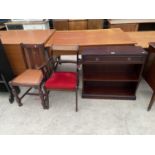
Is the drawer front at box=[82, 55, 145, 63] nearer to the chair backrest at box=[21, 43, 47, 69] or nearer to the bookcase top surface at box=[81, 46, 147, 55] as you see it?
the bookcase top surface at box=[81, 46, 147, 55]

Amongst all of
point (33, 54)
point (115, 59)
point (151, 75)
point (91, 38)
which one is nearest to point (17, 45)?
point (33, 54)

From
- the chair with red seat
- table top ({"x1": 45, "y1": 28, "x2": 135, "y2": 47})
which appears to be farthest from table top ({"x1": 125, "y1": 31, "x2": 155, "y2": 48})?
the chair with red seat

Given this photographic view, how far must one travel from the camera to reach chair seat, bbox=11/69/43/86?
5.76 feet

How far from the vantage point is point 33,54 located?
2.12m

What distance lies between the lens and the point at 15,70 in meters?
2.35

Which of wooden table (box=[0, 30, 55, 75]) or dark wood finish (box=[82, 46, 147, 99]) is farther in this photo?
wooden table (box=[0, 30, 55, 75])

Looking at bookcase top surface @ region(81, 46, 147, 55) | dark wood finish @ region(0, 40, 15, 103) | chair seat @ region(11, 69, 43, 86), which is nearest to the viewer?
bookcase top surface @ region(81, 46, 147, 55)

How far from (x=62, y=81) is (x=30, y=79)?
0.46m

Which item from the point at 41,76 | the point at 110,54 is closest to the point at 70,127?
the point at 41,76

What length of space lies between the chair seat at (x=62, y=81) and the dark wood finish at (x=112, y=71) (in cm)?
26

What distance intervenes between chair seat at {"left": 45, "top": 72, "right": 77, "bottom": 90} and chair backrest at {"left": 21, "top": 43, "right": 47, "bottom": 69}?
1.39 ft

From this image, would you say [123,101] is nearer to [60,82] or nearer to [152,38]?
[60,82]

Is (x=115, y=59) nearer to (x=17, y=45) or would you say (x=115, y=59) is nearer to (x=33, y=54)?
(x=33, y=54)
